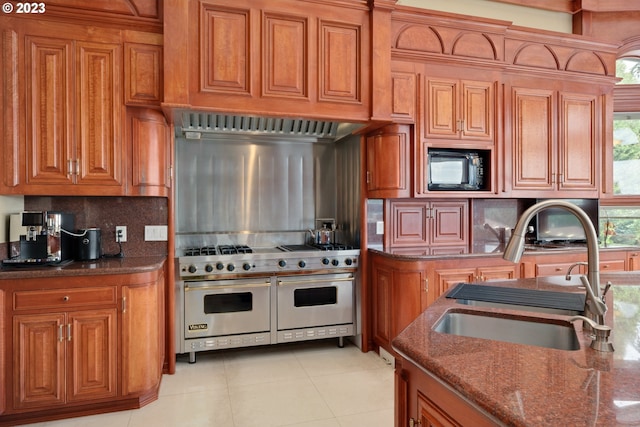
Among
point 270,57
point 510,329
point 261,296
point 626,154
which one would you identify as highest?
point 270,57

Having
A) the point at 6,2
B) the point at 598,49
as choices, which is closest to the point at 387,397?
the point at 6,2

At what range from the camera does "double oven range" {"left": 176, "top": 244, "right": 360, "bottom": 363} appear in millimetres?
3047

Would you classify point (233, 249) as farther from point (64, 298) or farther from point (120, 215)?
point (64, 298)

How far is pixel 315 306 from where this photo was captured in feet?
11.0

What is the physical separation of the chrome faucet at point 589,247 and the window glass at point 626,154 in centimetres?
380

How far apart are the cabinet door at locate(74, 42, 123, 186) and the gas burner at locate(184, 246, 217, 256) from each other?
0.78 m

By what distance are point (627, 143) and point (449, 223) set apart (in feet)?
7.72

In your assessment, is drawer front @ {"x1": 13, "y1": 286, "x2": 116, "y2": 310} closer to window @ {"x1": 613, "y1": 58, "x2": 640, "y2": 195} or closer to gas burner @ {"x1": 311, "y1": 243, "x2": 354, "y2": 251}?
gas burner @ {"x1": 311, "y1": 243, "x2": 354, "y2": 251}

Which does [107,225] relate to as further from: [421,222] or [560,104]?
[560,104]

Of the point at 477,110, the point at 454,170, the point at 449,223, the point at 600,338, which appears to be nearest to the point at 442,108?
the point at 477,110

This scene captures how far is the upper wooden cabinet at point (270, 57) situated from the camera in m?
2.62

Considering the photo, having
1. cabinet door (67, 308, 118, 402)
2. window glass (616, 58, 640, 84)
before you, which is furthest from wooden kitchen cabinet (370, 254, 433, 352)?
window glass (616, 58, 640, 84)

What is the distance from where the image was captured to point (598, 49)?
151 inches

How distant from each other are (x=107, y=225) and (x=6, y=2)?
155 centimetres
